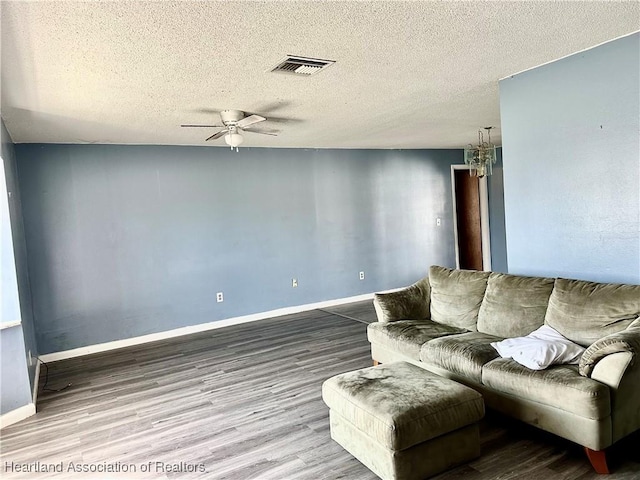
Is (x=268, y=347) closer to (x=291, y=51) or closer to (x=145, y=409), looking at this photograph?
(x=145, y=409)

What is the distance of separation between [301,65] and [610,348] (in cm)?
242

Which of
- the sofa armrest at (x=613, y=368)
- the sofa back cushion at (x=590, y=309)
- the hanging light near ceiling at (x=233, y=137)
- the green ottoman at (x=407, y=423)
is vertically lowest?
the green ottoman at (x=407, y=423)

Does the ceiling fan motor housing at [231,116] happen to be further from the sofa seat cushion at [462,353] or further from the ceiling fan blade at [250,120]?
the sofa seat cushion at [462,353]

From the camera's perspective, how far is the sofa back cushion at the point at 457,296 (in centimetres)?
355

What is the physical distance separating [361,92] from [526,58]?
1239 millimetres

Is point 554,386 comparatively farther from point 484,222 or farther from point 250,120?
point 484,222

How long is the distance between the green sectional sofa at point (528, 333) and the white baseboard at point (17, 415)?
278cm

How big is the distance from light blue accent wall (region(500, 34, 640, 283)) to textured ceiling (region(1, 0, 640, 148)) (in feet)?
0.64

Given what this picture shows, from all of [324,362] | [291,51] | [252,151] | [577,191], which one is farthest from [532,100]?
[252,151]

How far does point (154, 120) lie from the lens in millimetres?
4168

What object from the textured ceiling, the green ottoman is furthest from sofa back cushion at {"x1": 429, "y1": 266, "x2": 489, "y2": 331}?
the textured ceiling

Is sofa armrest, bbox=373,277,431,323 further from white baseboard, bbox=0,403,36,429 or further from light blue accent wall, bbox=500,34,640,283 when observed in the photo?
white baseboard, bbox=0,403,36,429

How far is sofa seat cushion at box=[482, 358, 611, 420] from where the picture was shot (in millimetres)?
2189

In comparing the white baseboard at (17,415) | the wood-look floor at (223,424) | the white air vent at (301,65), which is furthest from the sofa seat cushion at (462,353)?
the white baseboard at (17,415)
